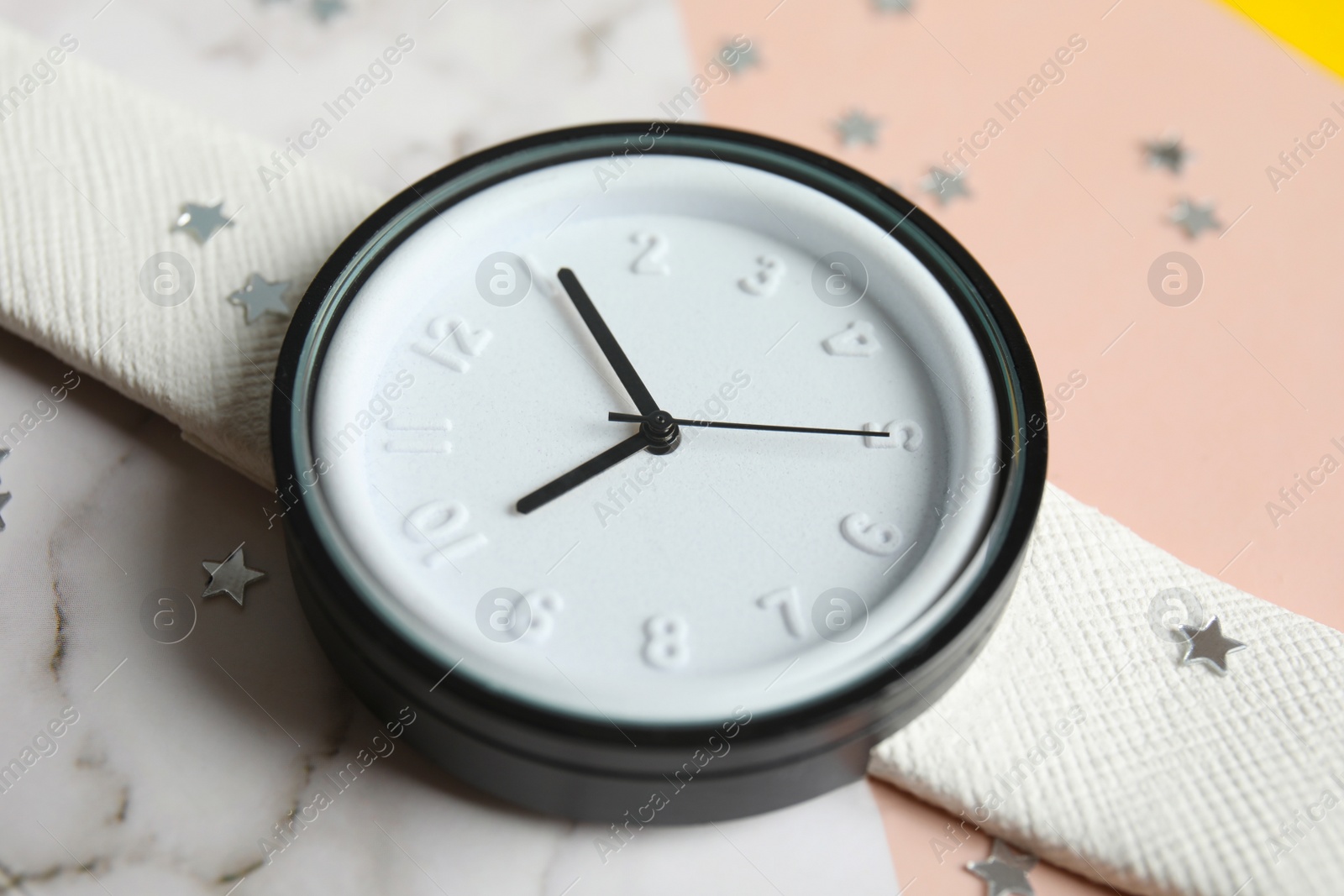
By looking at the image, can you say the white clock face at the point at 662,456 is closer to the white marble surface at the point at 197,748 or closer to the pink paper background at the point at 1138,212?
the white marble surface at the point at 197,748

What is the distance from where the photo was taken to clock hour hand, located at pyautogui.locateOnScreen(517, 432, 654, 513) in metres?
1.08

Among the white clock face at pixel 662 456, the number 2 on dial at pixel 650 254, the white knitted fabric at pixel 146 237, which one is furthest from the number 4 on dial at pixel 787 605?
the white knitted fabric at pixel 146 237

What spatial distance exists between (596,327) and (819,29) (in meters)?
0.79

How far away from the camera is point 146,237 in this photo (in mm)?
1358

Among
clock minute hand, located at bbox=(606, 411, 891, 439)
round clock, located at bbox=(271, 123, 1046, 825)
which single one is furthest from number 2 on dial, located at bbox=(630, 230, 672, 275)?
clock minute hand, located at bbox=(606, 411, 891, 439)

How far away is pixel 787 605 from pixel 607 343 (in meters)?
0.33

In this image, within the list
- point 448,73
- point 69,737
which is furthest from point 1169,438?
point 69,737

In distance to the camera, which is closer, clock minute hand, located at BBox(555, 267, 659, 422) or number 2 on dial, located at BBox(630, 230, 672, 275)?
clock minute hand, located at BBox(555, 267, 659, 422)

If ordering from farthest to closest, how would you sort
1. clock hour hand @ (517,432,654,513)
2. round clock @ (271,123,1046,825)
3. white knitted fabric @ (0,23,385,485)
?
white knitted fabric @ (0,23,385,485)
clock hour hand @ (517,432,654,513)
round clock @ (271,123,1046,825)

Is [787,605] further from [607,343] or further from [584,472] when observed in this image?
[607,343]

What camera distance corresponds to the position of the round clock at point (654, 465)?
3.21ft

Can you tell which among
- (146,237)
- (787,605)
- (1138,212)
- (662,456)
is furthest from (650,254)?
(1138,212)

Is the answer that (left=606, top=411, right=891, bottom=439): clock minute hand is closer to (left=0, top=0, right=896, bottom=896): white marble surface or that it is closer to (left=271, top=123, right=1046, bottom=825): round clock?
(left=271, top=123, right=1046, bottom=825): round clock

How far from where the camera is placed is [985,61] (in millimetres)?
1707
